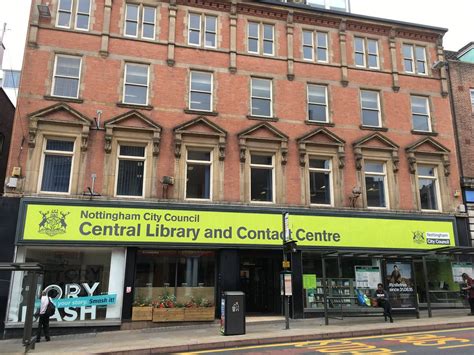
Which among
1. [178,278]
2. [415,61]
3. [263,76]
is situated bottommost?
[178,278]

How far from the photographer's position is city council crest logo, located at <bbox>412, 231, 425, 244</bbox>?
18719 millimetres

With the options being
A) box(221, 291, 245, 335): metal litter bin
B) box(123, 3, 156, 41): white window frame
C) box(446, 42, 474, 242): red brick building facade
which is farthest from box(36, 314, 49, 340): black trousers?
box(446, 42, 474, 242): red brick building facade

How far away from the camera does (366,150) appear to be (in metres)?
19.5

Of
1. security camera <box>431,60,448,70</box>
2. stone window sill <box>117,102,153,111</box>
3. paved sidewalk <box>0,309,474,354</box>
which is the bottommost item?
paved sidewalk <box>0,309,474,354</box>

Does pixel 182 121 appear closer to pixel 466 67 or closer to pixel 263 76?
pixel 263 76

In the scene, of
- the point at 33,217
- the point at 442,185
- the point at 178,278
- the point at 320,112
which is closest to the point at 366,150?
the point at 320,112

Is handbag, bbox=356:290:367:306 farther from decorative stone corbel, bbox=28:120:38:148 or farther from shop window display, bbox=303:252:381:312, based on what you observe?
decorative stone corbel, bbox=28:120:38:148

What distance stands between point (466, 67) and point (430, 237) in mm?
10251

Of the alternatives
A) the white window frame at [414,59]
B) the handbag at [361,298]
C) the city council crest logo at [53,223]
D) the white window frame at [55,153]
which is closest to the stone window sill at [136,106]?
the white window frame at [55,153]

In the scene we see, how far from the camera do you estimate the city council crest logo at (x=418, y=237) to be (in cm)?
1872

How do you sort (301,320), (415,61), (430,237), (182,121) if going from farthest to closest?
(415,61) → (430,237) → (182,121) → (301,320)

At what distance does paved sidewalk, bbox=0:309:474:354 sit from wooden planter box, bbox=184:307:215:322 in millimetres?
313

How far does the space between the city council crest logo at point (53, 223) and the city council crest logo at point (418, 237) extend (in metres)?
15.1

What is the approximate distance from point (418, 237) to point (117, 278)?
528 inches
